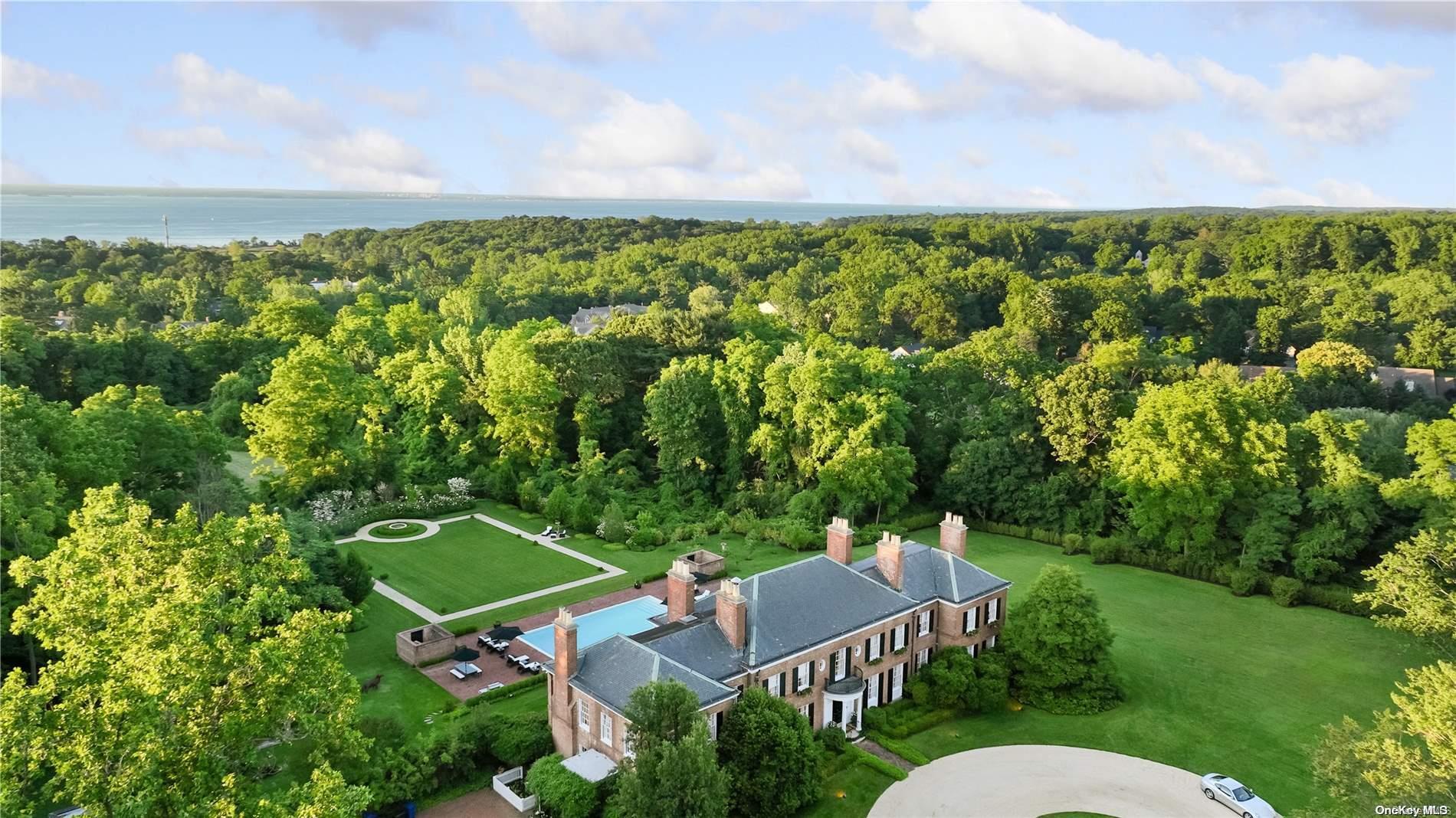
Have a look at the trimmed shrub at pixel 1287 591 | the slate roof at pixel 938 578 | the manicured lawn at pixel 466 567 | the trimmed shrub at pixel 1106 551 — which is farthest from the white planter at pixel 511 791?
the trimmed shrub at pixel 1287 591

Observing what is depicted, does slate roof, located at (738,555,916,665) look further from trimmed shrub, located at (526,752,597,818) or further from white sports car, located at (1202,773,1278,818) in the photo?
white sports car, located at (1202,773,1278,818)

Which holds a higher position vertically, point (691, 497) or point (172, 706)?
point (172, 706)

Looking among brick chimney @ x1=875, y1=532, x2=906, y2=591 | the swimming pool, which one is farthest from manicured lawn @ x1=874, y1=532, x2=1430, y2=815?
the swimming pool

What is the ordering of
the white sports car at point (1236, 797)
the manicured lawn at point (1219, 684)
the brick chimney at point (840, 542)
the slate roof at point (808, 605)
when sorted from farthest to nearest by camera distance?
the brick chimney at point (840, 542) → the manicured lawn at point (1219, 684) → the slate roof at point (808, 605) → the white sports car at point (1236, 797)

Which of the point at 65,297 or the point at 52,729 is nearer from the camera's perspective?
the point at 52,729

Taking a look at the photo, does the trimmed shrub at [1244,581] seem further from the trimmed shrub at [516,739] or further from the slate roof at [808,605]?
the trimmed shrub at [516,739]

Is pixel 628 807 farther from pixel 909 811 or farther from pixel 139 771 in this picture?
pixel 139 771

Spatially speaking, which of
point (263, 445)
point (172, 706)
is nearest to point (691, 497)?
point (263, 445)
